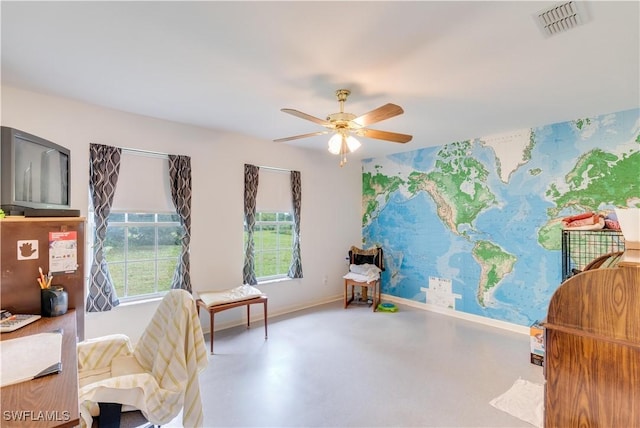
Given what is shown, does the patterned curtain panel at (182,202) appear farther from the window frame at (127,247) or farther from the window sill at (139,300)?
the window sill at (139,300)

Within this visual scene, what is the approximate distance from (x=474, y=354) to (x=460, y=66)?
276cm

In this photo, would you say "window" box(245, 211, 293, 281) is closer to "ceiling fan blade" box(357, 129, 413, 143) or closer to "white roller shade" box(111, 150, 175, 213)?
"white roller shade" box(111, 150, 175, 213)

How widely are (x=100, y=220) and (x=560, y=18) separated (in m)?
3.87

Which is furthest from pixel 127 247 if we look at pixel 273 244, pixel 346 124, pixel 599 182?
pixel 599 182

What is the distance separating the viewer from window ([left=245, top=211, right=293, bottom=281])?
14.2ft

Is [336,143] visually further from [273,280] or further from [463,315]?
[463,315]

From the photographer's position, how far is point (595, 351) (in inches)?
48.7

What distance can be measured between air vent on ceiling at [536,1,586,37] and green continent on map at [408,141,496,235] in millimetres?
2515

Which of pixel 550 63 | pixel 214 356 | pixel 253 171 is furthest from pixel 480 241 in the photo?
pixel 214 356

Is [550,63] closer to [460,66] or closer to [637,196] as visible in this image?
[460,66]

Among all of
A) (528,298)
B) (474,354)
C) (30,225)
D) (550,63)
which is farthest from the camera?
(528,298)

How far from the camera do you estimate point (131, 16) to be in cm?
161

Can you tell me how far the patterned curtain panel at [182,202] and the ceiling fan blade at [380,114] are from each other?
2.13 metres

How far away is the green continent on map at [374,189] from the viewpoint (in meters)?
5.11
